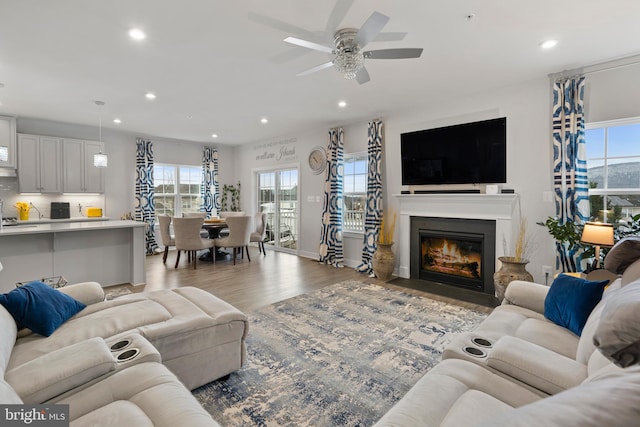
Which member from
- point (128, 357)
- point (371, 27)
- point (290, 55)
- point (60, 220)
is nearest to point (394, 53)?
point (371, 27)

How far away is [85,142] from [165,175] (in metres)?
1.78

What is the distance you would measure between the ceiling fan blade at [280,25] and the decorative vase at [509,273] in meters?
3.22

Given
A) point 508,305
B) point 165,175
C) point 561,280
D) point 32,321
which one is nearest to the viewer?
point 32,321

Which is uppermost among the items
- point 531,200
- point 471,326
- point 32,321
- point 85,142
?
point 85,142

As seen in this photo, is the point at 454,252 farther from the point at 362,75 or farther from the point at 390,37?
the point at 390,37

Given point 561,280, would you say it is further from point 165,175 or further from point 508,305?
point 165,175

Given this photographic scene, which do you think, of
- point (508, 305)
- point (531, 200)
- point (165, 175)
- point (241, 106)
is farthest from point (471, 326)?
point (165, 175)

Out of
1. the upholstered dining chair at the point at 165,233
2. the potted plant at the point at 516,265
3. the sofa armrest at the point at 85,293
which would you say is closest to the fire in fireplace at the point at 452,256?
the potted plant at the point at 516,265

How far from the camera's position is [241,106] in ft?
16.2

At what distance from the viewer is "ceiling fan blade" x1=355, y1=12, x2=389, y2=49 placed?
6.38 feet

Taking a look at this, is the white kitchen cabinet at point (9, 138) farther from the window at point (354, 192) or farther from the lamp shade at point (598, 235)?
the lamp shade at point (598, 235)

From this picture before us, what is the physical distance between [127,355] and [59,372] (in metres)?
0.28

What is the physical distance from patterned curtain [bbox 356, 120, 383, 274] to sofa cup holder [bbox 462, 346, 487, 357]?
3.60 meters

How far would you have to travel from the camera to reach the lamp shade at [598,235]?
2.71 m
